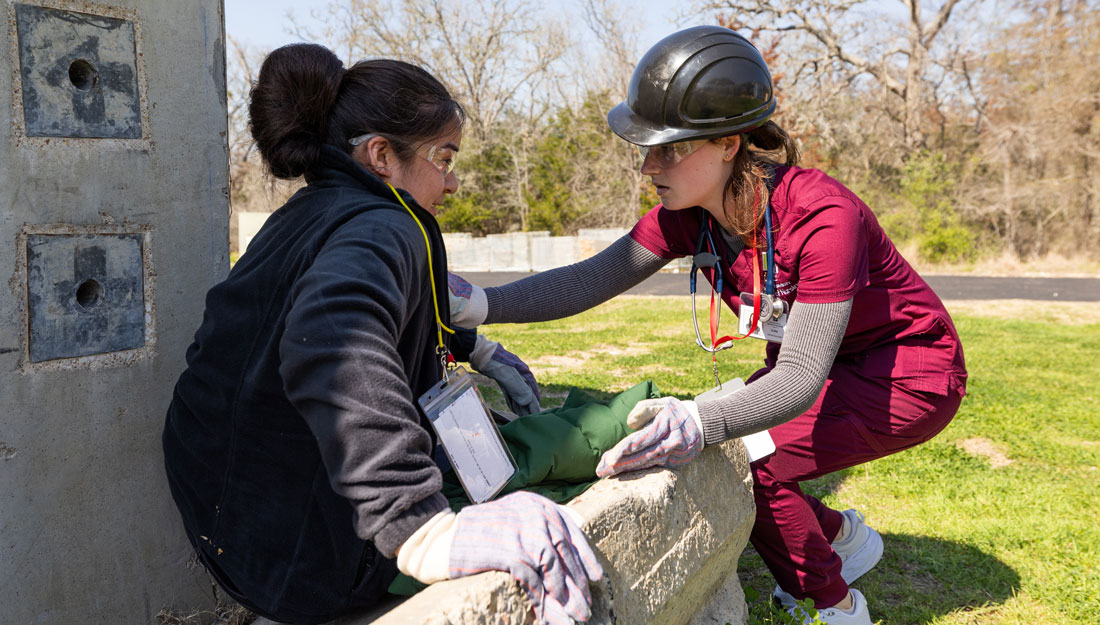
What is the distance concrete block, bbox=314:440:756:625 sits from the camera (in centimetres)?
155

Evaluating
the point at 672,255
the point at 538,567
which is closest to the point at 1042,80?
the point at 672,255

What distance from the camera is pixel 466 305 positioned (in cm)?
267

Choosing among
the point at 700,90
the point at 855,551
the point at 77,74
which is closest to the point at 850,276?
the point at 700,90

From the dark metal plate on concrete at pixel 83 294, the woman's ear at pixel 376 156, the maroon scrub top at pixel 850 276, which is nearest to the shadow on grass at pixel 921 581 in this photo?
the maroon scrub top at pixel 850 276

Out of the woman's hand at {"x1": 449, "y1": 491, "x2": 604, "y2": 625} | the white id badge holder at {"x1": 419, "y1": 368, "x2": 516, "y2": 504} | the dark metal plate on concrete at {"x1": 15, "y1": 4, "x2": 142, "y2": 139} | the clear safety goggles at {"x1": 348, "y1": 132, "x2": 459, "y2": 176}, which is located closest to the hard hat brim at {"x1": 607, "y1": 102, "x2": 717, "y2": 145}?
the clear safety goggles at {"x1": 348, "y1": 132, "x2": 459, "y2": 176}

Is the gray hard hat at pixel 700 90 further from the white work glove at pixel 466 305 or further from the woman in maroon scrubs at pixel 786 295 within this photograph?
the white work glove at pixel 466 305

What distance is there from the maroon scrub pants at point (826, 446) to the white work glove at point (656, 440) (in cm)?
58

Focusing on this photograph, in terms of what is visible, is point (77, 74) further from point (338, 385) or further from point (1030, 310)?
point (1030, 310)

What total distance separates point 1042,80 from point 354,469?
27361mm

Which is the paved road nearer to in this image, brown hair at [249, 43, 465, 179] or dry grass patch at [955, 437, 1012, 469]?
dry grass patch at [955, 437, 1012, 469]

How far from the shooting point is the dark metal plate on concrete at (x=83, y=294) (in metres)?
2.14

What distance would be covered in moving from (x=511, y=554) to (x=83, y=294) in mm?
1444

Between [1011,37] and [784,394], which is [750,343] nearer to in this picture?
[784,394]

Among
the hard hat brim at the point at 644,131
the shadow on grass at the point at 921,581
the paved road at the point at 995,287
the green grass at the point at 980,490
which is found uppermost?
the hard hat brim at the point at 644,131
